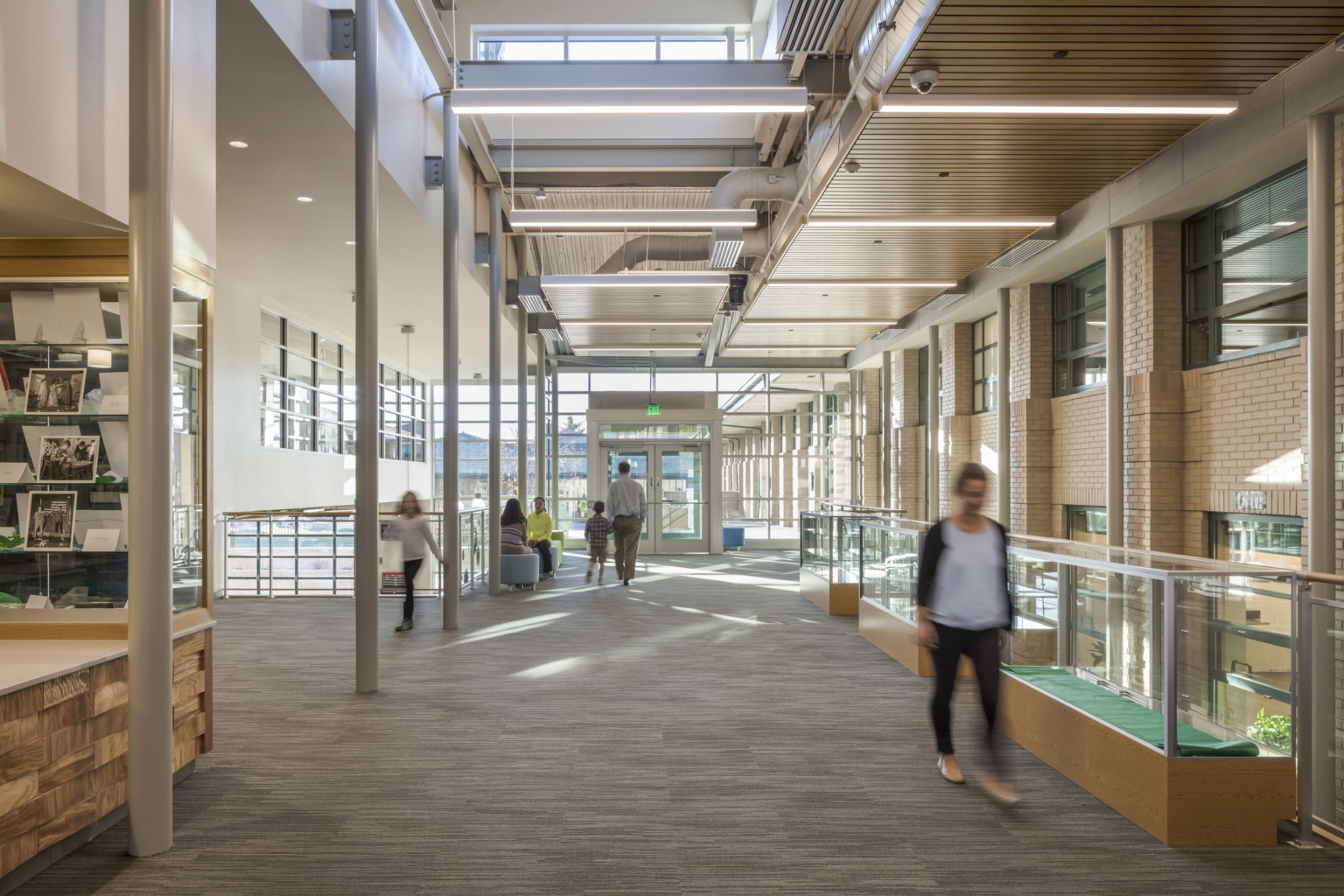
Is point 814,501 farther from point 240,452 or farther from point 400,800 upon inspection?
point 400,800

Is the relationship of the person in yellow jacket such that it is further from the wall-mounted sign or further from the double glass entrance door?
the wall-mounted sign

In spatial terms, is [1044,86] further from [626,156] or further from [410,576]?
[626,156]

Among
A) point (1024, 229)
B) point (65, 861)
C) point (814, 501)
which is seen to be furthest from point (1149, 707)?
point (814, 501)

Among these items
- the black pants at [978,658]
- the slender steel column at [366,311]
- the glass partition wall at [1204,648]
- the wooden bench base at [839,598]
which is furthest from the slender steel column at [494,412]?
the glass partition wall at [1204,648]

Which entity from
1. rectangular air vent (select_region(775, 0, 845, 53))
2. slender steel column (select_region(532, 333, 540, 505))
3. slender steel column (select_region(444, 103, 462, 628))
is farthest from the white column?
rectangular air vent (select_region(775, 0, 845, 53))

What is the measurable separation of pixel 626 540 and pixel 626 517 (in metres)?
0.33

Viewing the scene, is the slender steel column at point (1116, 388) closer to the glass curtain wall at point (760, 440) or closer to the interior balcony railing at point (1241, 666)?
the interior balcony railing at point (1241, 666)

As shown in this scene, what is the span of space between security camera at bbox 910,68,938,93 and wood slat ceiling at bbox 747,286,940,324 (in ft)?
20.2

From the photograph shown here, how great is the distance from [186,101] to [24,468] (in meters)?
1.95

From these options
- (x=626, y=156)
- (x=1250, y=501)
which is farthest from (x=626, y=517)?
(x=1250, y=501)

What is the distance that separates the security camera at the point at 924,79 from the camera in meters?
5.55

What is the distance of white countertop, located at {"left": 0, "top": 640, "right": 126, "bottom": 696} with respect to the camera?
3328 mm

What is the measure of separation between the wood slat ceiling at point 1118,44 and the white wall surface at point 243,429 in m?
8.72

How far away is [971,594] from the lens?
4.16 metres
